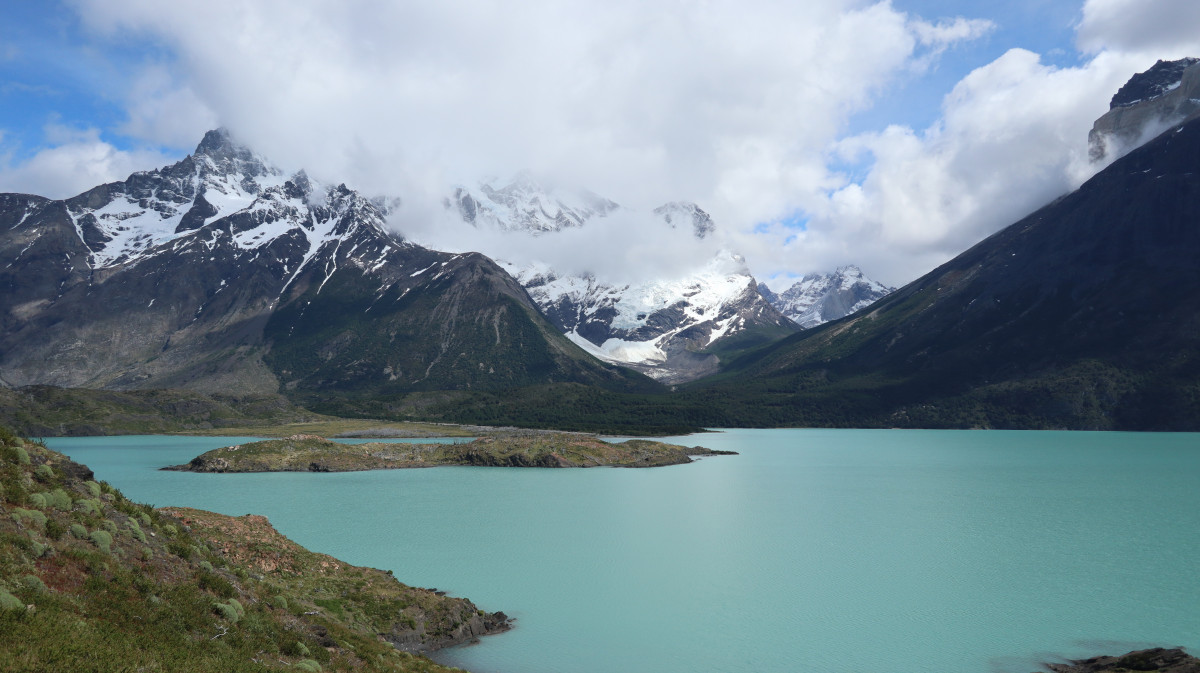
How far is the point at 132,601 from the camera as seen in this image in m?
21.5

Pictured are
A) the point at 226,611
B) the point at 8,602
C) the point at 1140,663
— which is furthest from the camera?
the point at 1140,663

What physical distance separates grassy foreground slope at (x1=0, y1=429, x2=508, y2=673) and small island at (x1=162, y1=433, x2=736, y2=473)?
100223 mm

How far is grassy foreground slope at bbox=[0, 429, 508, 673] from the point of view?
1783 cm

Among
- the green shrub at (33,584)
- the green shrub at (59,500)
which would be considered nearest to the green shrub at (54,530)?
the green shrub at (59,500)

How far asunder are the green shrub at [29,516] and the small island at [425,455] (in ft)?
364

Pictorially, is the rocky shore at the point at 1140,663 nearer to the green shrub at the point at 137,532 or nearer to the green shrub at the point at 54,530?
the green shrub at the point at 137,532

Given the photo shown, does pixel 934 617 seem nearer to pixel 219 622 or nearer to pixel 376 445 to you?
pixel 219 622

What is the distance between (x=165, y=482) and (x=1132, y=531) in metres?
123

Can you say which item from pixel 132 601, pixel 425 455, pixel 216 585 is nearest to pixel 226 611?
pixel 216 585

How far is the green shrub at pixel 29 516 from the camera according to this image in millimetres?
21672

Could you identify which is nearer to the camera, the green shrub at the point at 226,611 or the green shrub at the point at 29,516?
the green shrub at the point at 29,516

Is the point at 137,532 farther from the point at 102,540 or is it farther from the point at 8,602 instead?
the point at 8,602

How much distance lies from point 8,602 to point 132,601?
4.39 meters

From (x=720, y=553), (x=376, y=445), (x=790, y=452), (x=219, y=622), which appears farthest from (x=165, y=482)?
(x=790, y=452)
